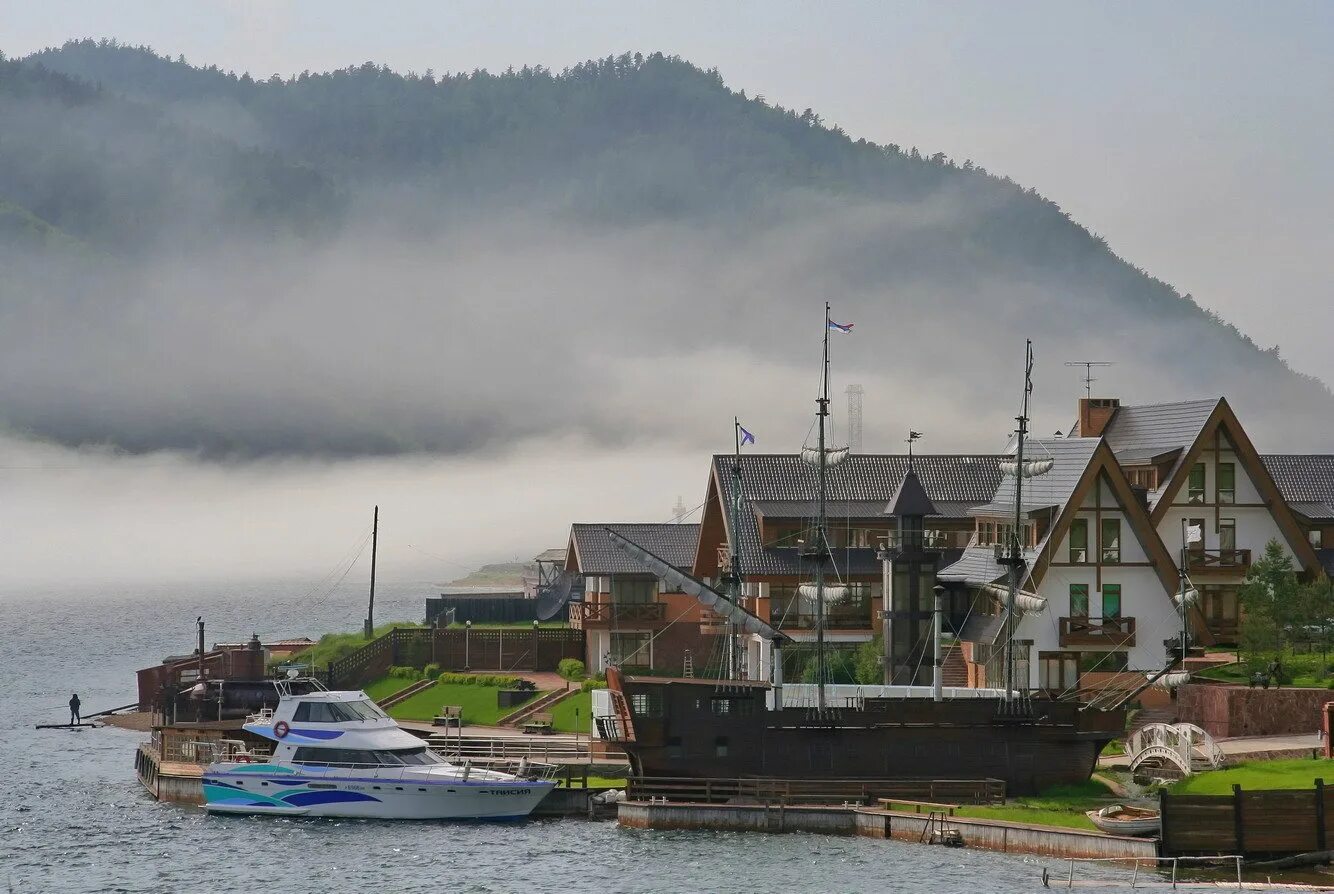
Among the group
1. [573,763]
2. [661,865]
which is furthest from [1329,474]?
[661,865]

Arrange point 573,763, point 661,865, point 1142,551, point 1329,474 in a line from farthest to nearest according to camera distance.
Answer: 1. point 1329,474
2. point 1142,551
3. point 573,763
4. point 661,865

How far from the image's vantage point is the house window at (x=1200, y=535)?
8556 centimetres

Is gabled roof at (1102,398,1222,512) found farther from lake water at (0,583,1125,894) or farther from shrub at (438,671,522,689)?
lake water at (0,583,1125,894)

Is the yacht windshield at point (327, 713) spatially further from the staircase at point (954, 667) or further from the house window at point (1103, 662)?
the house window at point (1103, 662)

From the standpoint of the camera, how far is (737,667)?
8225cm

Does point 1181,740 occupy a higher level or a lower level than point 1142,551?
lower

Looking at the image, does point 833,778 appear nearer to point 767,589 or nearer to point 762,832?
point 762,832

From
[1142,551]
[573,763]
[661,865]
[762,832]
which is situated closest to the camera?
[661,865]

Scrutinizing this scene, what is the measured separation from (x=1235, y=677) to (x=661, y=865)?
28.8 m

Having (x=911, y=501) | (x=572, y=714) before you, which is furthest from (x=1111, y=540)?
(x=572, y=714)

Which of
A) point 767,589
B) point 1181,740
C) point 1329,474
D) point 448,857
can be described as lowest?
point 448,857

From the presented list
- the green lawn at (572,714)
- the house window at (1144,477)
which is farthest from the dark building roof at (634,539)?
the house window at (1144,477)

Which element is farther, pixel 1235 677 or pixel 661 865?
pixel 1235 677

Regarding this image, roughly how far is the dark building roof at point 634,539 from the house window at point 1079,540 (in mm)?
25760
